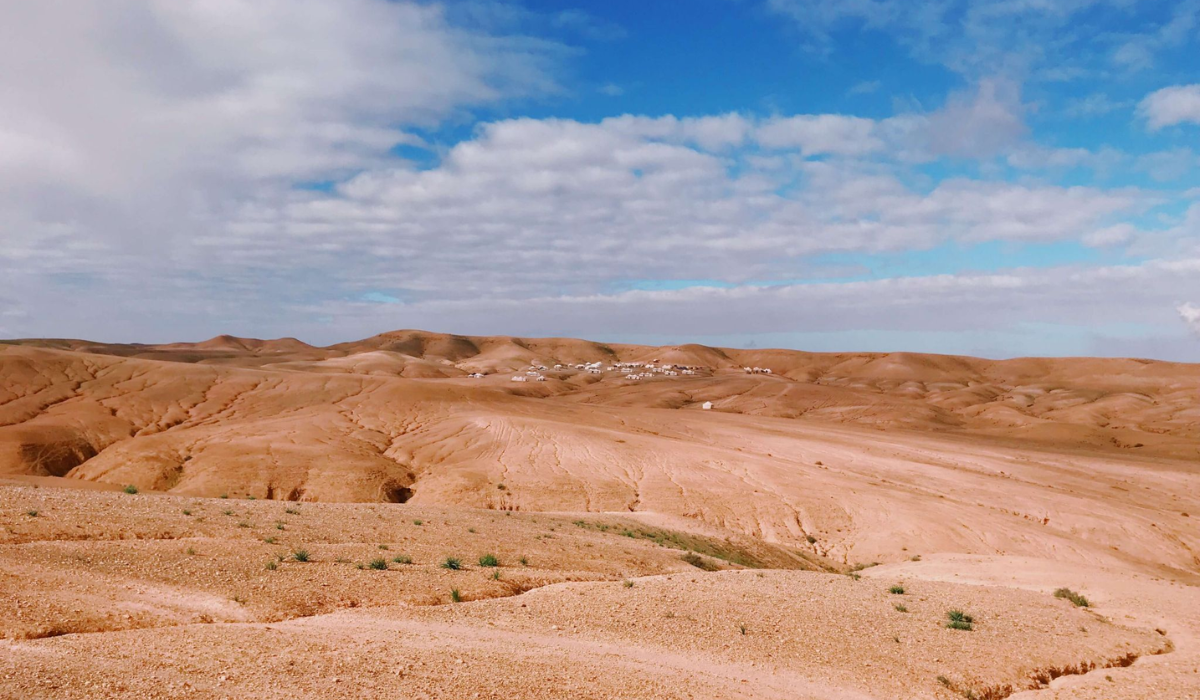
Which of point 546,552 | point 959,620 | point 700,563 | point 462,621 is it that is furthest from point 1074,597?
point 462,621

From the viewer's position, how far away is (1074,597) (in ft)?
67.8

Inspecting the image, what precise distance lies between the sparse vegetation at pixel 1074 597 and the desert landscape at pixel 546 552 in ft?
0.36

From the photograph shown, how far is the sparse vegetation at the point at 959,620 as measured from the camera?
15562 mm

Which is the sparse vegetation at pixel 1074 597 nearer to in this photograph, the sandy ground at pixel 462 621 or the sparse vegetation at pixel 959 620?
the sandy ground at pixel 462 621

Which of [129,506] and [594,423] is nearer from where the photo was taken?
[129,506]

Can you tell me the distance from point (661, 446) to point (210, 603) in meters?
43.6

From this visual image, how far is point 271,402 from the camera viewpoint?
7006cm

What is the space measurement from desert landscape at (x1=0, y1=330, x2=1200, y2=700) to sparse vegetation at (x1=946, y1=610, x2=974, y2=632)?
0.31 ft

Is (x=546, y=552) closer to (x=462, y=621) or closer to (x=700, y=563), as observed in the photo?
(x=700, y=563)

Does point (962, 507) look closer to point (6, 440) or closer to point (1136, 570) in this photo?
point (1136, 570)

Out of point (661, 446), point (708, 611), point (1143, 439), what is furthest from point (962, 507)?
point (1143, 439)

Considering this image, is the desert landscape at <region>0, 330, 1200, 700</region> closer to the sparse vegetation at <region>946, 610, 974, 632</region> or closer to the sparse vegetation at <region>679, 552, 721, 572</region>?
the sparse vegetation at <region>946, 610, 974, 632</region>

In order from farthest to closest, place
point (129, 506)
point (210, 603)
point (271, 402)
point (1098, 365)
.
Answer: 1. point (1098, 365)
2. point (271, 402)
3. point (129, 506)
4. point (210, 603)

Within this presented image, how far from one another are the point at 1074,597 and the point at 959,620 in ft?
24.2
